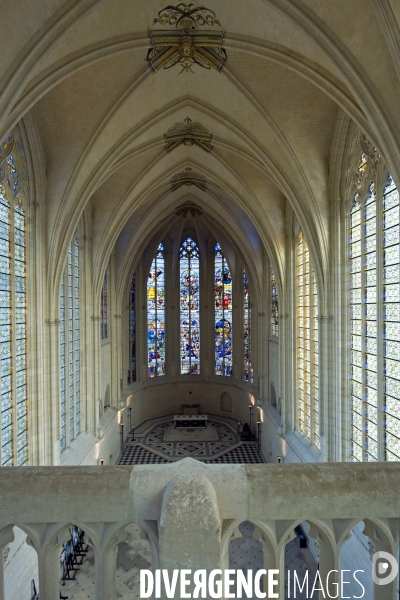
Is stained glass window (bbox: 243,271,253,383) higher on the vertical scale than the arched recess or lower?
higher

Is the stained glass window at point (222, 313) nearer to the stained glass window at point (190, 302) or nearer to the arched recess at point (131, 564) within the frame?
the stained glass window at point (190, 302)

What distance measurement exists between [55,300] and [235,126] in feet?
28.5

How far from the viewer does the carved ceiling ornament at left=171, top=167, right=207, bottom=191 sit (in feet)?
63.2

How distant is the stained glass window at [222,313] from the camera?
2739cm

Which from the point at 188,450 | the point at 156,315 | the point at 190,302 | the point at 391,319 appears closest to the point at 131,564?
the point at 188,450

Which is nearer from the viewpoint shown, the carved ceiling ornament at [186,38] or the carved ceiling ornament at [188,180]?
the carved ceiling ornament at [186,38]

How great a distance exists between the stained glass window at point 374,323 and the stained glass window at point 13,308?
9819 mm

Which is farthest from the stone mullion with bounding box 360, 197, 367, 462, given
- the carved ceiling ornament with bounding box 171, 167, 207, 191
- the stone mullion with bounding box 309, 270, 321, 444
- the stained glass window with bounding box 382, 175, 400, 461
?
the carved ceiling ornament with bounding box 171, 167, 207, 191

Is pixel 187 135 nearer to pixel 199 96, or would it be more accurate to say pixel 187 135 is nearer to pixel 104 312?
pixel 199 96

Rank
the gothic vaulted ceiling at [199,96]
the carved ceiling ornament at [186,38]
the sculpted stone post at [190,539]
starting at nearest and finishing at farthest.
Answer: the sculpted stone post at [190,539]
the gothic vaulted ceiling at [199,96]
the carved ceiling ornament at [186,38]

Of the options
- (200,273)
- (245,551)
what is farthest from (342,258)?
(200,273)

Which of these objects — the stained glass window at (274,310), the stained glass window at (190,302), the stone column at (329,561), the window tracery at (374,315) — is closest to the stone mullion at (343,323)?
the window tracery at (374,315)

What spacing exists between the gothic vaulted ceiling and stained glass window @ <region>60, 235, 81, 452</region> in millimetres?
2032

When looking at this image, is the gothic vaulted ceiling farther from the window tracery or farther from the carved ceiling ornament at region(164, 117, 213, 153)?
the window tracery
